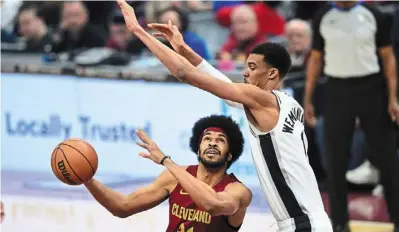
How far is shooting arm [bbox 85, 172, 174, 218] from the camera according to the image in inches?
264

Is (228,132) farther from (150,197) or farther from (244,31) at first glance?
(244,31)

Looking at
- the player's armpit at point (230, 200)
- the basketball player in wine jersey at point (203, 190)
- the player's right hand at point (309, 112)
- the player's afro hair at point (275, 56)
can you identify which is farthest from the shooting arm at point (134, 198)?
the player's right hand at point (309, 112)

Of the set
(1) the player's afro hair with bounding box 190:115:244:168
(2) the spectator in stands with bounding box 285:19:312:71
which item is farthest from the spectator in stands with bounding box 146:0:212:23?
(1) the player's afro hair with bounding box 190:115:244:168

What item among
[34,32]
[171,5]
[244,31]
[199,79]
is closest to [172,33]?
[199,79]

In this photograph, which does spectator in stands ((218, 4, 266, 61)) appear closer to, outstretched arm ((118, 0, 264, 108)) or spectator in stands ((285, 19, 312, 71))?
spectator in stands ((285, 19, 312, 71))

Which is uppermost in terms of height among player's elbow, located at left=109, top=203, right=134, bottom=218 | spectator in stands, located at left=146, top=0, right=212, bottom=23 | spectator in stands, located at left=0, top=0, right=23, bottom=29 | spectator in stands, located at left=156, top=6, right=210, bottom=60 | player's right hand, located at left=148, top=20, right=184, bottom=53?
player's right hand, located at left=148, top=20, right=184, bottom=53

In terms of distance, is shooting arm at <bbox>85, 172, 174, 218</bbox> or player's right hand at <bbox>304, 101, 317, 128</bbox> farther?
player's right hand at <bbox>304, 101, 317, 128</bbox>

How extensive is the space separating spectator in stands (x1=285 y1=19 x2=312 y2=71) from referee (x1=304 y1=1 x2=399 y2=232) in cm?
174

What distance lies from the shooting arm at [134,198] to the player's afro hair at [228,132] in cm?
34

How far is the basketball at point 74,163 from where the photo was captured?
6531mm

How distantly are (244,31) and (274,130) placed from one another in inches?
218

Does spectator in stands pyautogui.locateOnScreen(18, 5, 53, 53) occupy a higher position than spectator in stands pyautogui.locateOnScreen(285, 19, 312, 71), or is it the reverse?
spectator in stands pyautogui.locateOnScreen(285, 19, 312, 71)

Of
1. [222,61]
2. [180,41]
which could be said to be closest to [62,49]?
[222,61]

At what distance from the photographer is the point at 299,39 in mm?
11227
